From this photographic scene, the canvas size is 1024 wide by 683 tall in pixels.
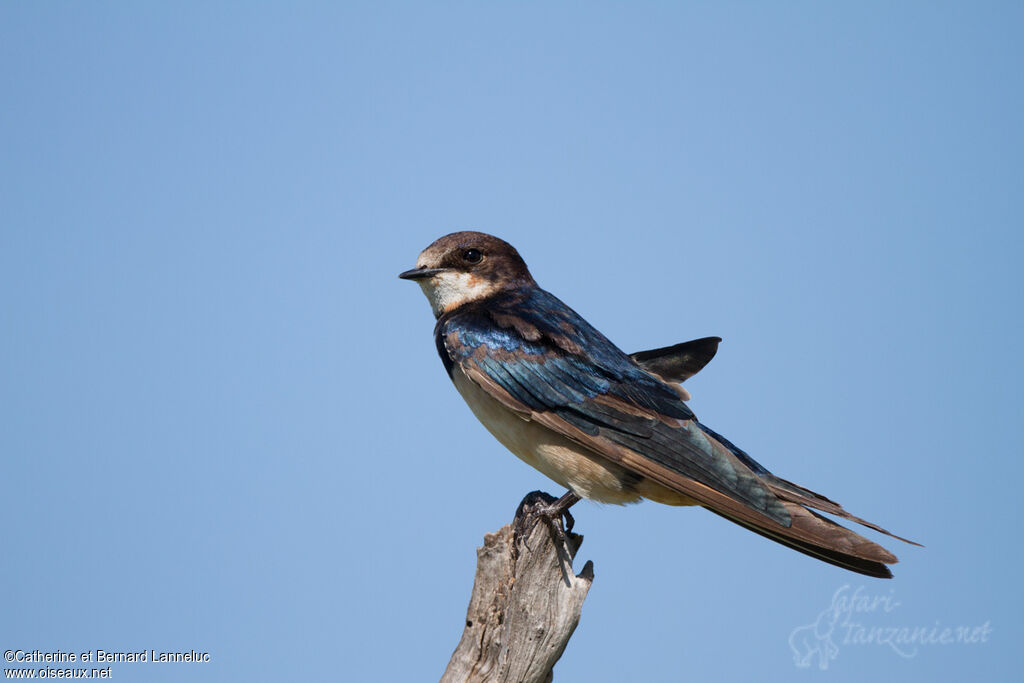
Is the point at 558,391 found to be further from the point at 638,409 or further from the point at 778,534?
the point at 778,534

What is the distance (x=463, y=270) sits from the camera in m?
6.28

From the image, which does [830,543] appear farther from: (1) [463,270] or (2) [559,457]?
(1) [463,270]

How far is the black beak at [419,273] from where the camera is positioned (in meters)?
6.16

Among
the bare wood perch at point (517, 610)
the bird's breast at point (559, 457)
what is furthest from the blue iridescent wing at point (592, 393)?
the bare wood perch at point (517, 610)

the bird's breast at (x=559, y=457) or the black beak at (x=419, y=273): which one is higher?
the black beak at (x=419, y=273)

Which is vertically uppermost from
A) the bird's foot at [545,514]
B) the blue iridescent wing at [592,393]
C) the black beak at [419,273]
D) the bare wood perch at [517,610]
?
the black beak at [419,273]

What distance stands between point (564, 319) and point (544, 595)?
177 centimetres

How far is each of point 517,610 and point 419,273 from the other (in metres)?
2.38

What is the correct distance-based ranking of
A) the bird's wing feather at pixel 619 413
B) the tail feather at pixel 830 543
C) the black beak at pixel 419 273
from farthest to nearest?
the black beak at pixel 419 273, the bird's wing feather at pixel 619 413, the tail feather at pixel 830 543

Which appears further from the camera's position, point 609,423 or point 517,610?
point 609,423

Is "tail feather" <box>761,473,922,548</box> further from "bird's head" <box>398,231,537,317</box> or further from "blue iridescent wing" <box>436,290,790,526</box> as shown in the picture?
"bird's head" <box>398,231,537,317</box>

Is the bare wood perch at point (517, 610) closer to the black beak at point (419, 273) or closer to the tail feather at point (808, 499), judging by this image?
the tail feather at point (808, 499)

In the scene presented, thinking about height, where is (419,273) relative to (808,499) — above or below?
above

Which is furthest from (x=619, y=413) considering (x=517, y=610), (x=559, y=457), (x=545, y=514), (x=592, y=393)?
(x=517, y=610)
